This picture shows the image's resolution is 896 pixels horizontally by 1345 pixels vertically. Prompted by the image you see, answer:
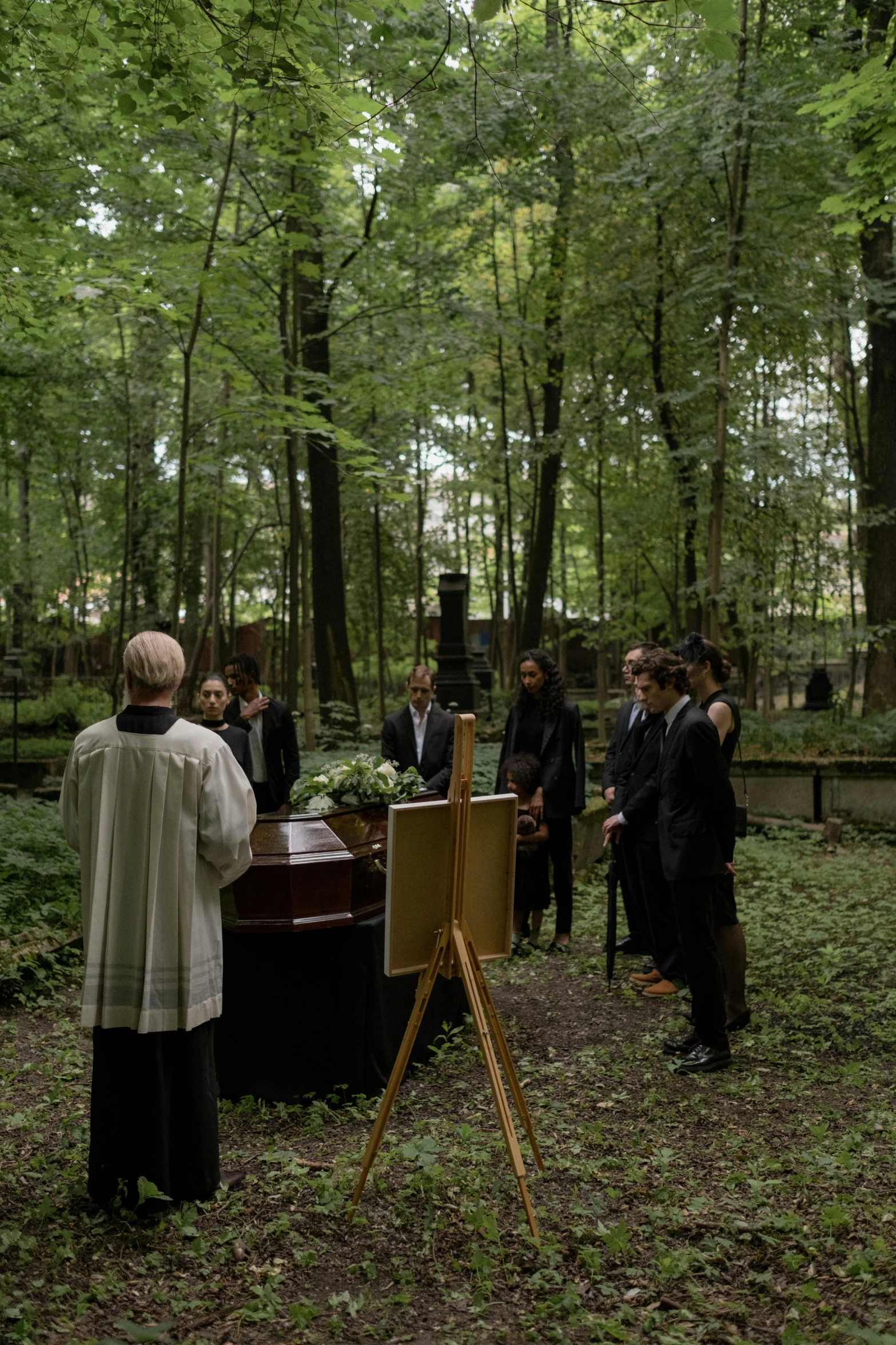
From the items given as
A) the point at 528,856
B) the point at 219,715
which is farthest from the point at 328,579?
the point at 219,715

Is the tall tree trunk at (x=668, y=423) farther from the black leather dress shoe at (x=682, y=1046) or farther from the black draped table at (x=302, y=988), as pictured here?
the black draped table at (x=302, y=988)

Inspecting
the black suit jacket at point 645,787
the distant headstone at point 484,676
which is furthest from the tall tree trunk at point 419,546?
the black suit jacket at point 645,787

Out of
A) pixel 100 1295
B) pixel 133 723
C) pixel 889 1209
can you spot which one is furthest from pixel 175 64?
pixel 889 1209

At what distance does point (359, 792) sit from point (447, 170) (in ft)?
37.0

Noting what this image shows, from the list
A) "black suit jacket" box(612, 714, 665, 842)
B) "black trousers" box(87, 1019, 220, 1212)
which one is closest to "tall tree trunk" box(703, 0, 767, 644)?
"black suit jacket" box(612, 714, 665, 842)

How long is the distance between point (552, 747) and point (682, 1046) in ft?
8.04

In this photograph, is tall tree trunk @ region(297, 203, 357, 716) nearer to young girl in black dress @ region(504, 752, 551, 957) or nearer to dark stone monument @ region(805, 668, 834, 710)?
young girl in black dress @ region(504, 752, 551, 957)

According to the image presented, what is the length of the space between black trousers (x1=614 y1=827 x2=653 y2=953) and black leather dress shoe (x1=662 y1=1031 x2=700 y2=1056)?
137cm

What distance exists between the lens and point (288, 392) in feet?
39.3

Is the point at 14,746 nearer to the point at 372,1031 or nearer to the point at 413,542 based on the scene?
the point at 372,1031

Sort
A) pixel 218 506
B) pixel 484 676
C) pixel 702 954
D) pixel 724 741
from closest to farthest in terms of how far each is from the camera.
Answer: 1. pixel 702 954
2. pixel 724 741
3. pixel 218 506
4. pixel 484 676

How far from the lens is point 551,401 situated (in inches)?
696

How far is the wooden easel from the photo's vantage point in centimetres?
360

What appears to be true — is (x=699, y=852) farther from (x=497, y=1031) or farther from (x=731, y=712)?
(x=497, y=1031)
